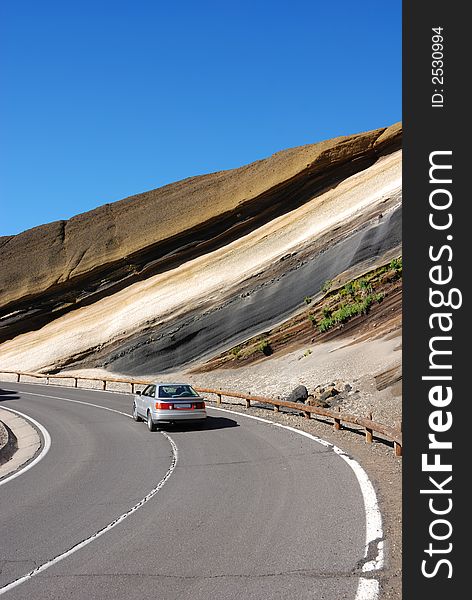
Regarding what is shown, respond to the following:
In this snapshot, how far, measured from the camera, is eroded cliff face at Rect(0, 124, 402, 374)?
3731 centimetres

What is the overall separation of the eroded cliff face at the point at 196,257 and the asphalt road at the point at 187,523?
23.7m

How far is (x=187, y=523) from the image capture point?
7.57m

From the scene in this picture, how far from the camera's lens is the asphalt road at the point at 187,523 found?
18.4ft

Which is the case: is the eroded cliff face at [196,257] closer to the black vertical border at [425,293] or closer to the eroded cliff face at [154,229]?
the eroded cliff face at [154,229]

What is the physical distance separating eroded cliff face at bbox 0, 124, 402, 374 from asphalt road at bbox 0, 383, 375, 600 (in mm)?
23706

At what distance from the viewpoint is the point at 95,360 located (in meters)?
42.5

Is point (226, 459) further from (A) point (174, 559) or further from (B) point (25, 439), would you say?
(B) point (25, 439)

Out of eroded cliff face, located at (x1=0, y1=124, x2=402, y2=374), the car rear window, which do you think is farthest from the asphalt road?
eroded cliff face, located at (x1=0, y1=124, x2=402, y2=374)

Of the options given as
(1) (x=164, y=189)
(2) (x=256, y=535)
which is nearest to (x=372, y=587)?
(2) (x=256, y=535)

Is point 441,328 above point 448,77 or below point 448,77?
below

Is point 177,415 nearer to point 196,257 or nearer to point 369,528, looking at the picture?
point 369,528

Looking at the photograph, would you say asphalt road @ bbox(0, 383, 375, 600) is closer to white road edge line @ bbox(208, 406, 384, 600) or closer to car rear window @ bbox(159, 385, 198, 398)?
white road edge line @ bbox(208, 406, 384, 600)

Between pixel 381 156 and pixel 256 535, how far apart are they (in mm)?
40677

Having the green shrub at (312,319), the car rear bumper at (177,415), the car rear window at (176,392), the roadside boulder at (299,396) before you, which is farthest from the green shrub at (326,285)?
the car rear bumper at (177,415)
